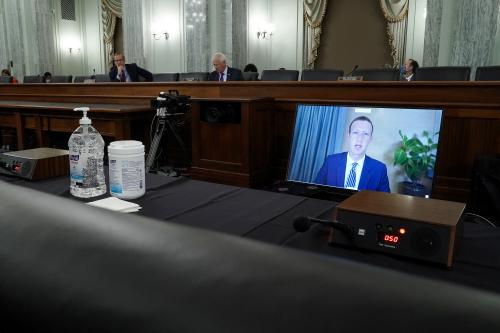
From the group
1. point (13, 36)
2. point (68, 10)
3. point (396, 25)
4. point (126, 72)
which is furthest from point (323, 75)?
point (68, 10)

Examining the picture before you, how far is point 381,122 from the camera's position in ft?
6.60

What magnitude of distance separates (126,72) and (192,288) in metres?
6.76

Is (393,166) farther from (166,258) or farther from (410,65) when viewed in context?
(410,65)

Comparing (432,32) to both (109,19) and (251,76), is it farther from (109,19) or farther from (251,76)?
(109,19)

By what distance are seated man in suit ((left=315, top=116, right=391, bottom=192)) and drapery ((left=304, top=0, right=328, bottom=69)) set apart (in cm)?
708

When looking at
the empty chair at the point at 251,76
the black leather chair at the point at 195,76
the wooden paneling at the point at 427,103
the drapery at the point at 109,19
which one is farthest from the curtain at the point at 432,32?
the drapery at the point at 109,19

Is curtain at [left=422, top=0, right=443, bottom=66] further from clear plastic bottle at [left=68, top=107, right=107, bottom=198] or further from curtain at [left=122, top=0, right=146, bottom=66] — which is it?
clear plastic bottle at [left=68, top=107, right=107, bottom=198]

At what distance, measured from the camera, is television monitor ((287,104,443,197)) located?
6.32 feet

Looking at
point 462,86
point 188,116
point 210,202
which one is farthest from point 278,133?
point 210,202

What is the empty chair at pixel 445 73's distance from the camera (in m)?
4.53

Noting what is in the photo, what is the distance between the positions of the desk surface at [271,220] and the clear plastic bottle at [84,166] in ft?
0.26

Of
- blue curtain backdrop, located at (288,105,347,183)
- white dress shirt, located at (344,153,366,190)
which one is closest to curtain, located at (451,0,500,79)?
blue curtain backdrop, located at (288,105,347,183)

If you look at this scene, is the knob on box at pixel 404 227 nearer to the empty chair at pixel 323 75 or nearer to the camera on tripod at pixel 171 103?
the camera on tripod at pixel 171 103

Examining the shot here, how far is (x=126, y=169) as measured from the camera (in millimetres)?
1274
